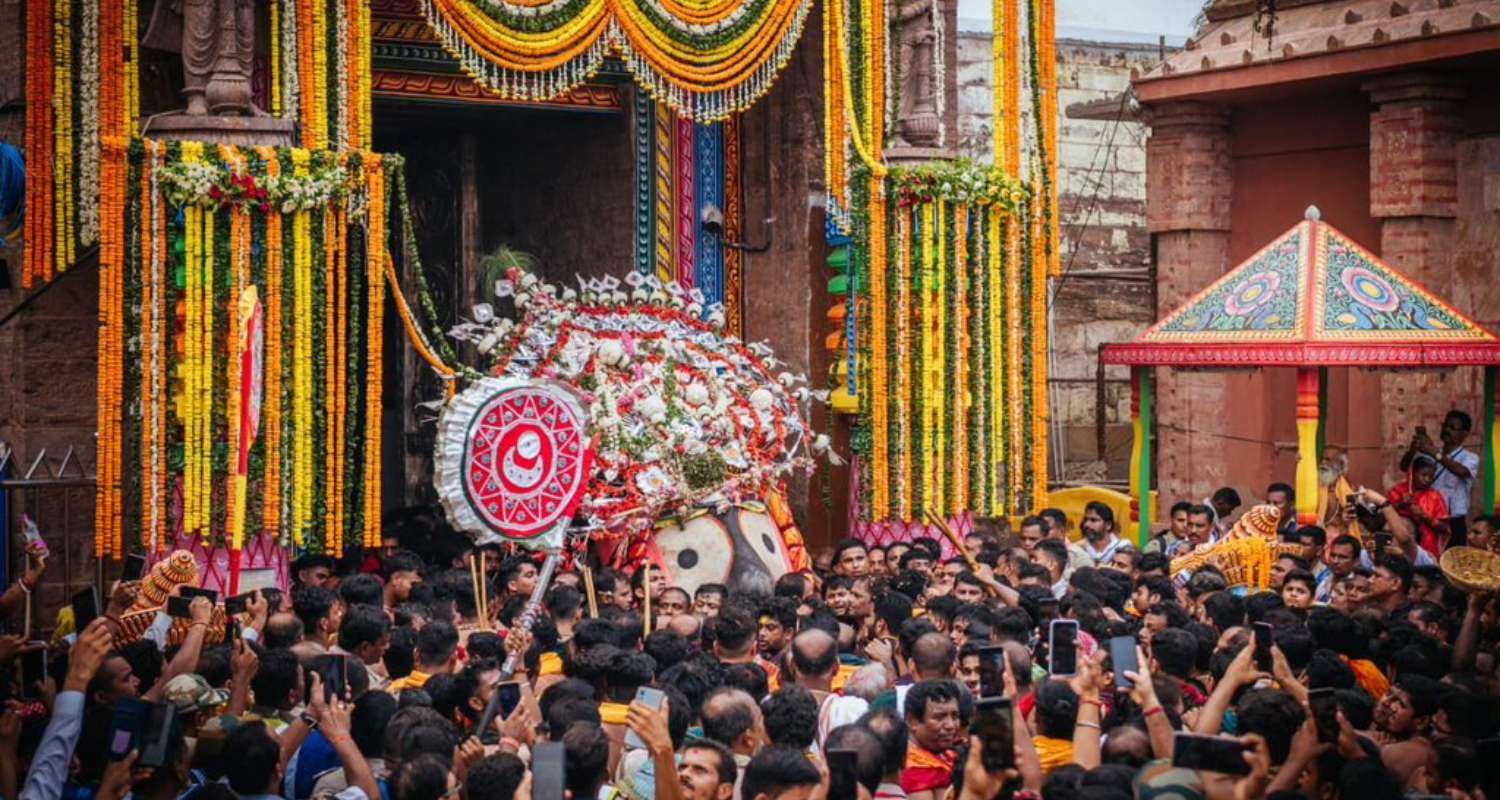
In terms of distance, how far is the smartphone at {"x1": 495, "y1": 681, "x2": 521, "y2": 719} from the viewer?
22.1ft

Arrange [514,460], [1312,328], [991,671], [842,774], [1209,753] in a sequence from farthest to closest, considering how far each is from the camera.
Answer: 1. [1312,328]
2. [514,460]
3. [991,671]
4. [842,774]
5. [1209,753]

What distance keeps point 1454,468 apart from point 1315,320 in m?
1.45

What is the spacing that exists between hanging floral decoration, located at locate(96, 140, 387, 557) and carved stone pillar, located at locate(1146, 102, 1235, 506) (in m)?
7.69

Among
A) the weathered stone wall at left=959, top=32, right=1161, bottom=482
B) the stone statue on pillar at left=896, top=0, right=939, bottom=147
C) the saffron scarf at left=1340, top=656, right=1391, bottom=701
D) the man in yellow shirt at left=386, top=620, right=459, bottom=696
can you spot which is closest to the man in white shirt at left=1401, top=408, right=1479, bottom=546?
the stone statue on pillar at left=896, top=0, right=939, bottom=147

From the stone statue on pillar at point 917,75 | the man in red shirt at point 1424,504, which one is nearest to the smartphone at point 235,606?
the stone statue on pillar at point 917,75

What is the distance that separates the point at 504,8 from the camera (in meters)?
13.1

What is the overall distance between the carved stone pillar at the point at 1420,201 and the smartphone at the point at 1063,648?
9.76m

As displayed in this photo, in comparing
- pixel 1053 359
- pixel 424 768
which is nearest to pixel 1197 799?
pixel 424 768

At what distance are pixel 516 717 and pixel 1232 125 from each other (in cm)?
1241

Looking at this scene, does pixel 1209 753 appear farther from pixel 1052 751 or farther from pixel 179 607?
pixel 179 607

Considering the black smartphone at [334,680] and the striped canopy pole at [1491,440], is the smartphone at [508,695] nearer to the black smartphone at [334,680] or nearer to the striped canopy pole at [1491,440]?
the black smartphone at [334,680]

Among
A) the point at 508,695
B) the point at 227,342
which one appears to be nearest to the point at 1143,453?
the point at 227,342

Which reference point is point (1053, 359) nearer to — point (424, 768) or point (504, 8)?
point (504, 8)

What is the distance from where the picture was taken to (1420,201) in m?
15.9
